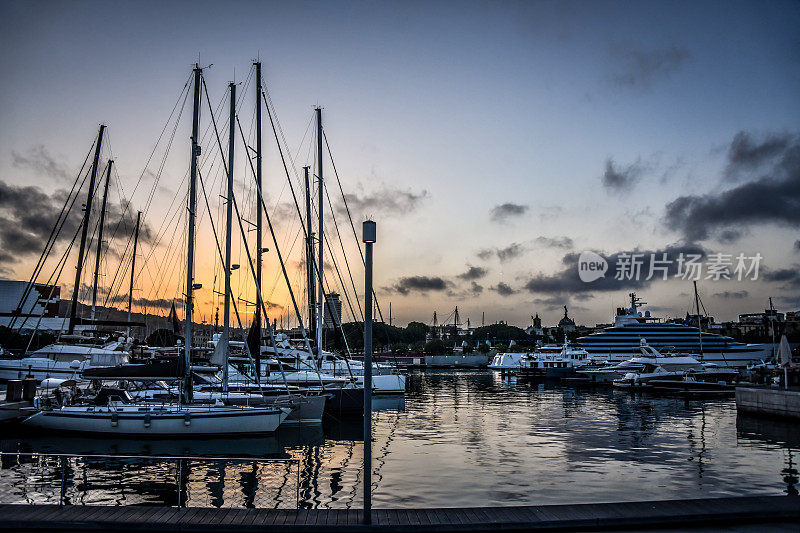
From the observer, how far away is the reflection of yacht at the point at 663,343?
11400 centimetres

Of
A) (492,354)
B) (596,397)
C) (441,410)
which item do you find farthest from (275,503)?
(492,354)

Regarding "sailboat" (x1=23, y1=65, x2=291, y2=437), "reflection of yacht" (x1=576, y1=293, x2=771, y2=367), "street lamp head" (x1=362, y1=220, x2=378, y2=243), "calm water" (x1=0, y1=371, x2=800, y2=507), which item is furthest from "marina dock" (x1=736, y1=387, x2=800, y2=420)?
"reflection of yacht" (x1=576, y1=293, x2=771, y2=367)

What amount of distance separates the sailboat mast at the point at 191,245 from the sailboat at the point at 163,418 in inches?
2.0

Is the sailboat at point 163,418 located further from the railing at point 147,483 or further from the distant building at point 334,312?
the distant building at point 334,312

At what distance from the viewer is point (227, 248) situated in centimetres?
3241

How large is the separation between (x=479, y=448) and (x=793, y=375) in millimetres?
30419

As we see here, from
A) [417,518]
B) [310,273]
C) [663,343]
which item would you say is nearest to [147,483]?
[417,518]

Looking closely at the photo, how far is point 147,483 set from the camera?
18016 millimetres

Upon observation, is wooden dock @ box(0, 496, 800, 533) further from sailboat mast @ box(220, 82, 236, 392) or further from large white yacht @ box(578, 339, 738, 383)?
large white yacht @ box(578, 339, 738, 383)

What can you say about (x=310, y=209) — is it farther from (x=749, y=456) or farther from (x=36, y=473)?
(x=749, y=456)

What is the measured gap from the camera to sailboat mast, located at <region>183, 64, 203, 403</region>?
27.9 meters

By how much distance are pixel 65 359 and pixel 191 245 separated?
81.2 feet

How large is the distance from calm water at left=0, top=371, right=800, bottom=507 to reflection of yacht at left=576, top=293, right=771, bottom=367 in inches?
3289

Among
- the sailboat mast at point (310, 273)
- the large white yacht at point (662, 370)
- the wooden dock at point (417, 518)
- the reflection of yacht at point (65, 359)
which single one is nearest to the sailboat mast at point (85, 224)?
the reflection of yacht at point (65, 359)
